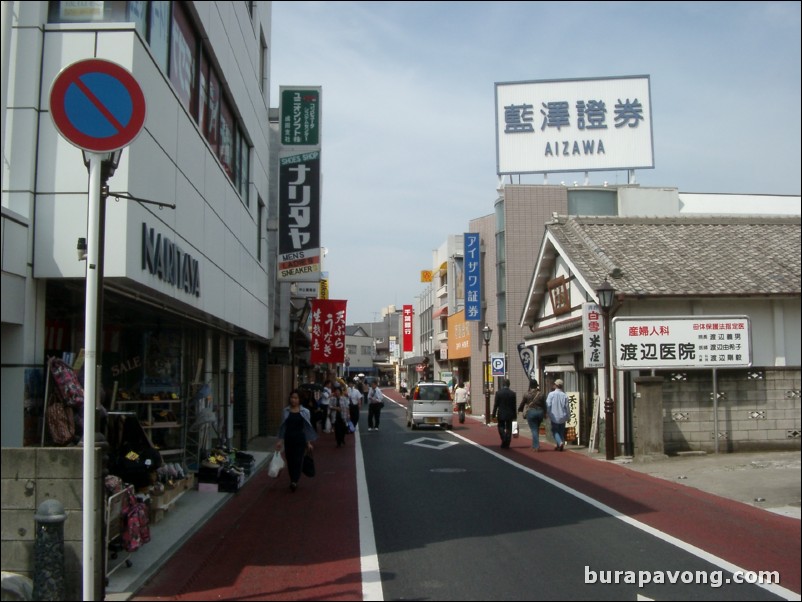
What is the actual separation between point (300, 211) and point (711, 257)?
1516cm

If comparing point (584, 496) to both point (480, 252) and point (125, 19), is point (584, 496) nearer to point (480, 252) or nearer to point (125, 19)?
point (125, 19)

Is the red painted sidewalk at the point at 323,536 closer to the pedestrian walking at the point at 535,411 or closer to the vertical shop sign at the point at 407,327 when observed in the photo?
the pedestrian walking at the point at 535,411

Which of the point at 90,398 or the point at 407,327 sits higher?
the point at 407,327

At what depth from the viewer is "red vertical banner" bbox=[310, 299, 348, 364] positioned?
1074 inches

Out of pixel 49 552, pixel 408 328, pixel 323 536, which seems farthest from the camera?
pixel 408 328

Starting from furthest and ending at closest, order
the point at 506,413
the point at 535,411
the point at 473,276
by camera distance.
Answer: the point at 473,276 < the point at 506,413 < the point at 535,411

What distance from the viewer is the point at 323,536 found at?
31.0 feet

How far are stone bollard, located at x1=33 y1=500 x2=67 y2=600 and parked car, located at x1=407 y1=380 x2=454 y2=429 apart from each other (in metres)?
22.3

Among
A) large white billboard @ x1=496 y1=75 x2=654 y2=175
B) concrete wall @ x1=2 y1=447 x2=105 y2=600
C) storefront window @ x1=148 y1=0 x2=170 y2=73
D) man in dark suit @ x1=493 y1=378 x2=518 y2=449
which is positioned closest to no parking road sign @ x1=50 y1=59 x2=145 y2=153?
concrete wall @ x1=2 y1=447 x2=105 y2=600

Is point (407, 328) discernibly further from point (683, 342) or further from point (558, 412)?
point (683, 342)

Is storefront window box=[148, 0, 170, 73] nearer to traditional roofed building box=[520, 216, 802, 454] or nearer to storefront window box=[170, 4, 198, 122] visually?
storefront window box=[170, 4, 198, 122]

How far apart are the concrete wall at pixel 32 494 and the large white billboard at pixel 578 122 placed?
3331cm

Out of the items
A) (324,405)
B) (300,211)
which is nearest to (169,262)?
(300,211)

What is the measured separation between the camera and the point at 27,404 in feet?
24.8
